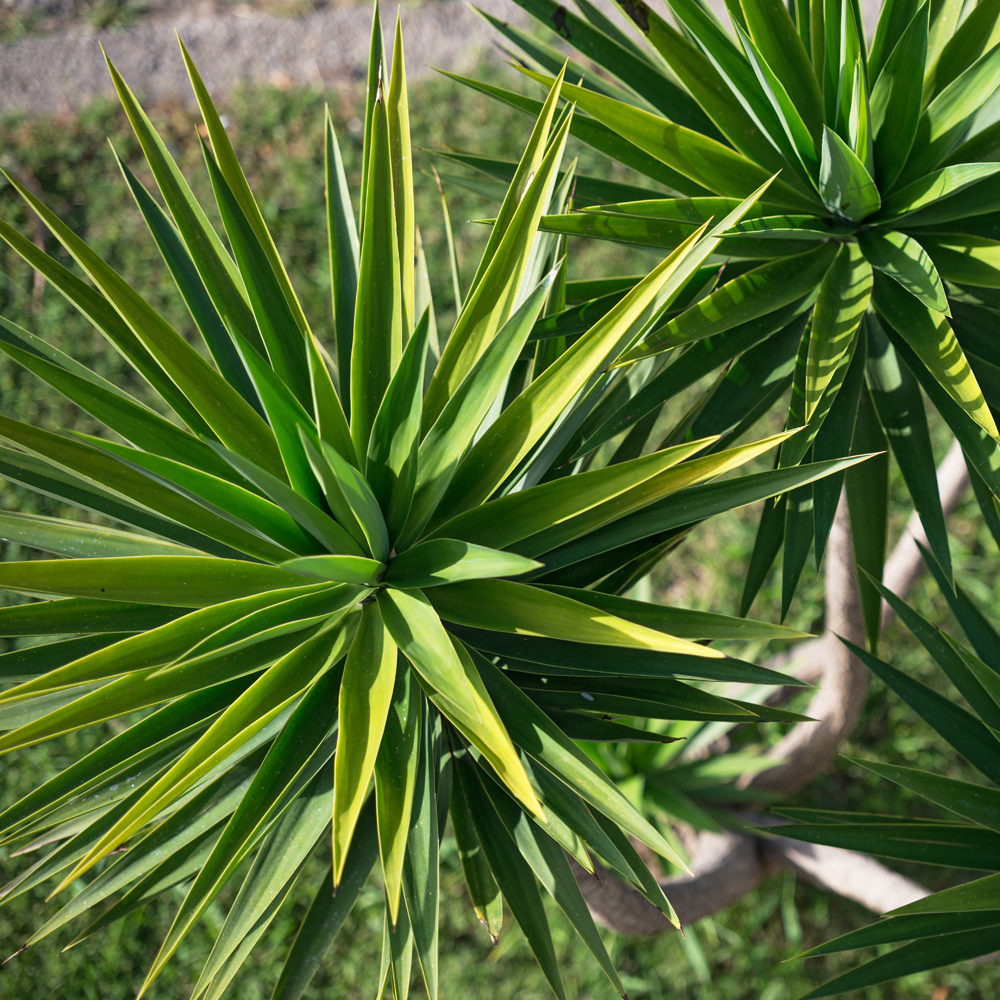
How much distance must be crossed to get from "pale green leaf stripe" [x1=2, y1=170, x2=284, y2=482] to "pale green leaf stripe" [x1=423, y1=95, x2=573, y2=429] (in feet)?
0.76

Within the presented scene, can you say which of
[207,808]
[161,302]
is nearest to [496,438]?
[207,808]

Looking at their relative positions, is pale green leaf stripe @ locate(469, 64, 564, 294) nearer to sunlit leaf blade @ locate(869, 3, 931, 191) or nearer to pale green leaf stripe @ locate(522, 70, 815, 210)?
pale green leaf stripe @ locate(522, 70, 815, 210)

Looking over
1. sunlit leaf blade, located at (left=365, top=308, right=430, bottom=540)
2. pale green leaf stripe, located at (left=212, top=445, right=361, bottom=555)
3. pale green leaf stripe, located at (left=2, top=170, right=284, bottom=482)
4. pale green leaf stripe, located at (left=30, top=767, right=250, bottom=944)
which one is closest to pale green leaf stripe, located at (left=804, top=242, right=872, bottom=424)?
sunlit leaf blade, located at (left=365, top=308, right=430, bottom=540)

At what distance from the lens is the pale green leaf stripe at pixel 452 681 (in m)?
0.79

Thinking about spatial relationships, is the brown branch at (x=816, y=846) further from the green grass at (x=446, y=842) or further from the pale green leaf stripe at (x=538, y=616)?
the pale green leaf stripe at (x=538, y=616)

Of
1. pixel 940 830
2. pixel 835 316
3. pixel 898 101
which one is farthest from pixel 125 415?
pixel 940 830

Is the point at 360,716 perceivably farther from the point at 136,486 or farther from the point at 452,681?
the point at 136,486

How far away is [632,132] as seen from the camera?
1121 millimetres

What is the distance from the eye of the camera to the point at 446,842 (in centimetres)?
269

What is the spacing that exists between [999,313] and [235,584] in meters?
1.19

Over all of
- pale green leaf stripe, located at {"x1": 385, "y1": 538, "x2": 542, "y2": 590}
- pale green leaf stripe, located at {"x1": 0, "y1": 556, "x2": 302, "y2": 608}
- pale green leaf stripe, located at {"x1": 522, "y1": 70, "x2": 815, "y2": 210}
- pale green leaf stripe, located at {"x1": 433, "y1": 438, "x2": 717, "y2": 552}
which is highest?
pale green leaf stripe, located at {"x1": 522, "y1": 70, "x2": 815, "y2": 210}

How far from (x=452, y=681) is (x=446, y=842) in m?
2.11

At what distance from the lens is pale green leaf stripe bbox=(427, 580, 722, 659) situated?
816mm

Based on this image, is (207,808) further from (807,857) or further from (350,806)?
(807,857)
